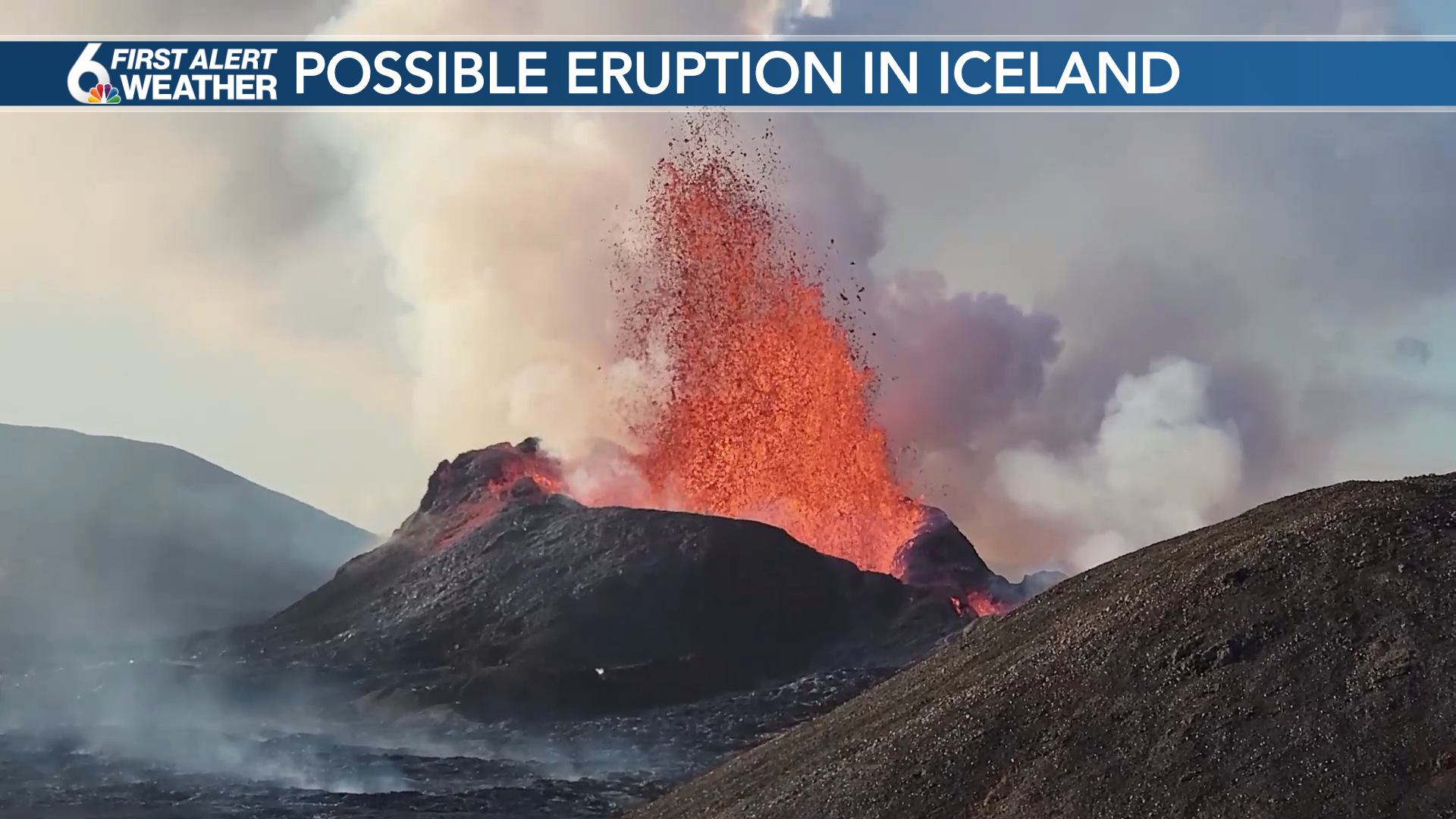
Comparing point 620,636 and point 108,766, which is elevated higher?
point 620,636

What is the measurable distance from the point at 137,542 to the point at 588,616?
251ft

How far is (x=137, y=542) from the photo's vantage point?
13350 centimetres

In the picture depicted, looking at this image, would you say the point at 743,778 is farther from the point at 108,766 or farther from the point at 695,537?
the point at 695,537

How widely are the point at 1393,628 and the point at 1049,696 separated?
18.6ft

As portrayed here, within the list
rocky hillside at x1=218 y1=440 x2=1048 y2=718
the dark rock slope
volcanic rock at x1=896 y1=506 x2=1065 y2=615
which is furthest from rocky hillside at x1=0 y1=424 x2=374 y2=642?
the dark rock slope

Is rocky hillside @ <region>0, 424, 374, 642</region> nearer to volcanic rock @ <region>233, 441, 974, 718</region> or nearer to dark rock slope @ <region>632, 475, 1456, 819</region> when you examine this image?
volcanic rock @ <region>233, 441, 974, 718</region>

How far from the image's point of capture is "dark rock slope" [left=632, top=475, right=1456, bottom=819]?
69.0ft

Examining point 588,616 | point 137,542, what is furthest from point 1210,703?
point 137,542

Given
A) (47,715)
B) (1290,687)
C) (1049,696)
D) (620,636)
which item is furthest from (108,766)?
(1290,687)

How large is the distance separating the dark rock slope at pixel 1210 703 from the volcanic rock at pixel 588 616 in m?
41.8

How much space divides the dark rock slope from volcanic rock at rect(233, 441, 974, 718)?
4178 cm

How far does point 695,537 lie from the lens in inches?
3105

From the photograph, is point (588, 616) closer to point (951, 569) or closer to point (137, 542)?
point (951, 569)

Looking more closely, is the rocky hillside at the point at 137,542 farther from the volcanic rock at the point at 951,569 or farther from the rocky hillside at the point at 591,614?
the volcanic rock at the point at 951,569
